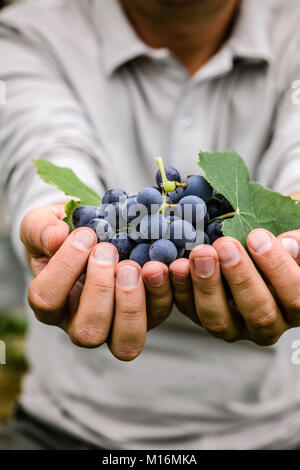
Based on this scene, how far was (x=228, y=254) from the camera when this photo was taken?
1.79ft

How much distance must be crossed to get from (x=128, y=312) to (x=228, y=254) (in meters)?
0.15

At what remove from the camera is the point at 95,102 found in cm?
119

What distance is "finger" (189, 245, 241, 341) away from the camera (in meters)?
0.54

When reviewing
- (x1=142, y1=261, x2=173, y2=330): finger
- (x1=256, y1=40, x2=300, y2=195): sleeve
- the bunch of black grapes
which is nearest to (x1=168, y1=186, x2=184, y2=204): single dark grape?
the bunch of black grapes

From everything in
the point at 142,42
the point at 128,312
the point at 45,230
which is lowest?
the point at 128,312

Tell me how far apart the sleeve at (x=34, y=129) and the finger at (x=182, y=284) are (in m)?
0.32

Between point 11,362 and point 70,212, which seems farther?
point 11,362

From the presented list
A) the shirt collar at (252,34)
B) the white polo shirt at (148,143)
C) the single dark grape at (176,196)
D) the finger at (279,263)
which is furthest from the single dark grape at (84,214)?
the shirt collar at (252,34)

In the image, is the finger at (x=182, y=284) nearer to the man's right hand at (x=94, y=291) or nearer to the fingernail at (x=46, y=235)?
the man's right hand at (x=94, y=291)

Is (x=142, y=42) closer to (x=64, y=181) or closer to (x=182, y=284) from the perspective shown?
(x=64, y=181)

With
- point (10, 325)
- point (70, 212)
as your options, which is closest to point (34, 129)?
point (70, 212)

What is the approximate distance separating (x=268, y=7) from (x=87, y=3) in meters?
0.49

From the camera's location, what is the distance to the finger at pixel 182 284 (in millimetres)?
564
